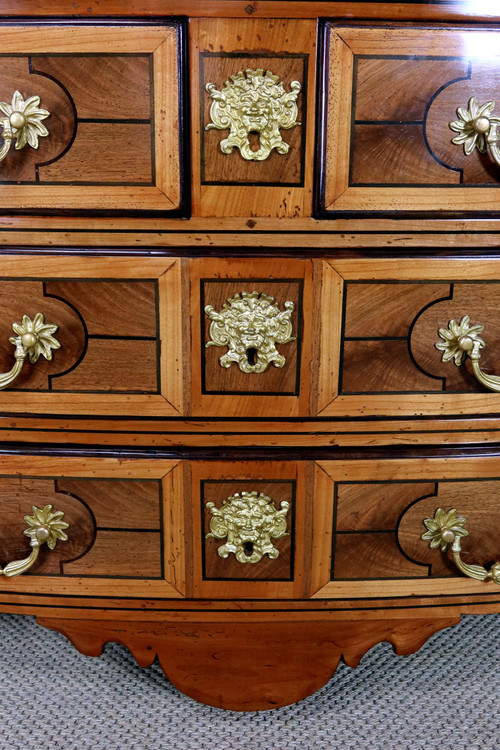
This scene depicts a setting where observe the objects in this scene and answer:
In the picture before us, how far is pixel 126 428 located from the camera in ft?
2.41

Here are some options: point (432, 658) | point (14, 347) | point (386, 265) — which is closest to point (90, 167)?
point (14, 347)

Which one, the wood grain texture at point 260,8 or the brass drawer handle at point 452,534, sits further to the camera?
the brass drawer handle at point 452,534

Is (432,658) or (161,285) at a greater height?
(161,285)

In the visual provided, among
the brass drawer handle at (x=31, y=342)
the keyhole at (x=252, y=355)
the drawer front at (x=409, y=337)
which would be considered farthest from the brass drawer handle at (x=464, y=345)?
the brass drawer handle at (x=31, y=342)

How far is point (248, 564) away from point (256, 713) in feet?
0.86

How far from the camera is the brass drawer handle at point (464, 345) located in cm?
69

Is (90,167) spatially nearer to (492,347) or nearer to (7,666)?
(492,347)

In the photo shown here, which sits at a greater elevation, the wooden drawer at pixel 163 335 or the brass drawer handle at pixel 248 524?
the wooden drawer at pixel 163 335

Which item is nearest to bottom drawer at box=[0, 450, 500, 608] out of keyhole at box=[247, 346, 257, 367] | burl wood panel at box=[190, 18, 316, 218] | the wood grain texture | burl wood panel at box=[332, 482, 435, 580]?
burl wood panel at box=[332, 482, 435, 580]

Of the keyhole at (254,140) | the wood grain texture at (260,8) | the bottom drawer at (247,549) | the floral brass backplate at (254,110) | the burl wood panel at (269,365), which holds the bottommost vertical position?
the bottom drawer at (247,549)

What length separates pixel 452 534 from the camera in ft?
2.43

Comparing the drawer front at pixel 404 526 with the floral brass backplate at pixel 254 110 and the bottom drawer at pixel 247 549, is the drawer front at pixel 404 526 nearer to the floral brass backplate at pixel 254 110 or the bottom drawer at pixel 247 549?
the bottom drawer at pixel 247 549

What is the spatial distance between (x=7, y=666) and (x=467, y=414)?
785 mm

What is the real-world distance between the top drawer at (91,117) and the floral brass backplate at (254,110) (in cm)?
5
